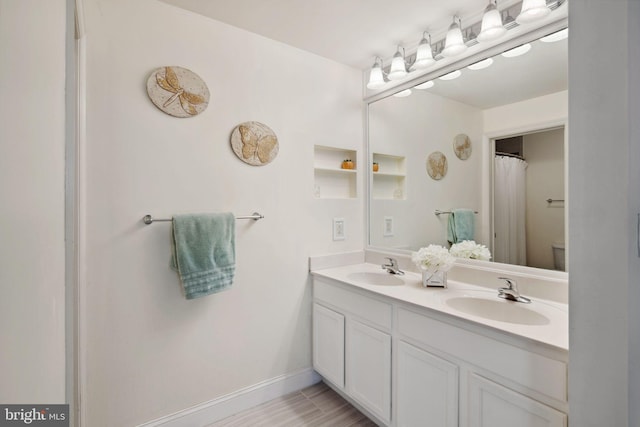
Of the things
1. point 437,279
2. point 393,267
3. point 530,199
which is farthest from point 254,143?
point 530,199

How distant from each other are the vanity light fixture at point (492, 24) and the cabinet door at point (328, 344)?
5.77ft

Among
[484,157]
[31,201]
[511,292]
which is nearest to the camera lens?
[31,201]

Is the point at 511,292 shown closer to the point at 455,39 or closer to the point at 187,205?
the point at 455,39

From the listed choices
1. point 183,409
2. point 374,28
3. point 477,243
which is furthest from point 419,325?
point 374,28

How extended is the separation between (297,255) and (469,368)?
118cm

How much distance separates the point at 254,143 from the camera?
5.85ft

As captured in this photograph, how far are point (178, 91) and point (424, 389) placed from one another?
6.35ft

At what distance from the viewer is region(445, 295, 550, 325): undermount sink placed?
1.27m

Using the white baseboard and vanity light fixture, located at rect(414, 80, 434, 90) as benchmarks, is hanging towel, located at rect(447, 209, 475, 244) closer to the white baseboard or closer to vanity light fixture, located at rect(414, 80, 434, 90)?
vanity light fixture, located at rect(414, 80, 434, 90)

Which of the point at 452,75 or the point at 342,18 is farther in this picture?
the point at 452,75

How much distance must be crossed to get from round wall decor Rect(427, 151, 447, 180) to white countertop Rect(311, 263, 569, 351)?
2.27ft

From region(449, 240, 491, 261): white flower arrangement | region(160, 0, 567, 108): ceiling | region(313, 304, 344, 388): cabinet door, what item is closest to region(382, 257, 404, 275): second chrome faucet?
region(449, 240, 491, 261): white flower arrangement

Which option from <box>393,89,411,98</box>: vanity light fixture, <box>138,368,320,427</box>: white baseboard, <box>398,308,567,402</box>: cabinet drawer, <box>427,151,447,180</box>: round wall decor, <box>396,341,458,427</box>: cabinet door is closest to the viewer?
<box>398,308,567,402</box>: cabinet drawer
